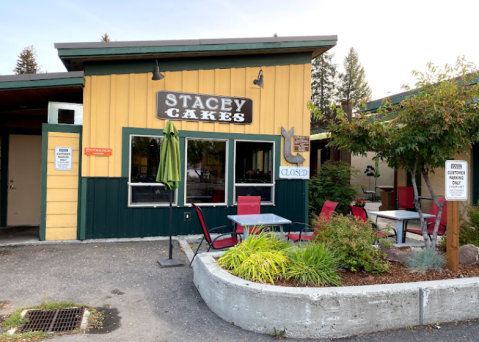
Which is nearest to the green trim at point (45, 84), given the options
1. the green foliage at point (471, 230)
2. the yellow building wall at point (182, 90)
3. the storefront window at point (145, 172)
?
the yellow building wall at point (182, 90)

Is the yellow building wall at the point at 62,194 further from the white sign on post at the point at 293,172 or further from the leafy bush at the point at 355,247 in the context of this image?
the leafy bush at the point at 355,247

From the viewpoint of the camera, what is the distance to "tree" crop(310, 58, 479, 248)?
4227 millimetres

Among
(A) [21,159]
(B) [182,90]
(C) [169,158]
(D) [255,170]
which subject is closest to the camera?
(C) [169,158]

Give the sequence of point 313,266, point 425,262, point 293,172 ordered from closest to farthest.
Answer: point 313,266, point 425,262, point 293,172

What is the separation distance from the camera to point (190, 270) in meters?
5.08

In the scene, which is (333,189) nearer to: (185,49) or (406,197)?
(406,197)

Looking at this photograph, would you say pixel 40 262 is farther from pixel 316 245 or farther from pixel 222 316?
pixel 316 245

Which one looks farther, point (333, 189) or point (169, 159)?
point (333, 189)

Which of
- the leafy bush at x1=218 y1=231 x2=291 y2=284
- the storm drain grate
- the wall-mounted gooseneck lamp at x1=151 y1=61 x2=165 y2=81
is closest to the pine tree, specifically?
the wall-mounted gooseneck lamp at x1=151 y1=61 x2=165 y2=81

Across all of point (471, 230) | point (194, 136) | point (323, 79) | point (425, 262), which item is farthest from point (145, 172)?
point (323, 79)

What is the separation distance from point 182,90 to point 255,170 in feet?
7.96

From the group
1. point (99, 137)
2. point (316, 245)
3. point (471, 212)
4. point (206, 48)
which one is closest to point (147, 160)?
point (99, 137)

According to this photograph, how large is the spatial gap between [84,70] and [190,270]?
453 centimetres

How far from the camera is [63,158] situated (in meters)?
6.70
